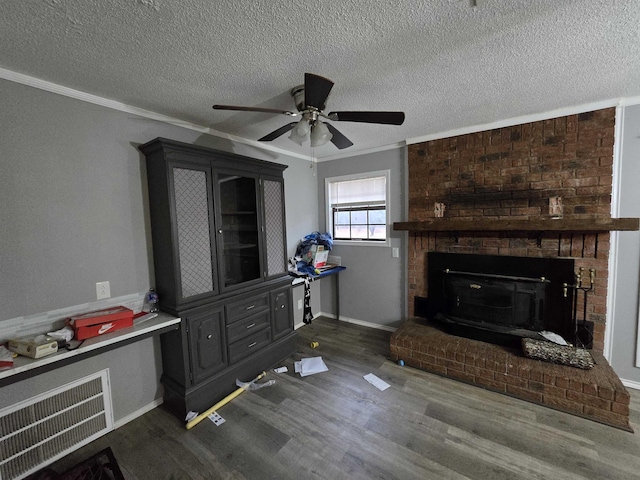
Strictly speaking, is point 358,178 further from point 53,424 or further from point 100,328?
point 53,424

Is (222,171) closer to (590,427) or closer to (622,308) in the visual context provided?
(590,427)

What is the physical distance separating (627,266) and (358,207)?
2644 mm

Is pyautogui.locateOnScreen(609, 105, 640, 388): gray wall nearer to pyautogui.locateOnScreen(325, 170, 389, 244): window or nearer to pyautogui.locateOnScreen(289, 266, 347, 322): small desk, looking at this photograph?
pyautogui.locateOnScreen(325, 170, 389, 244): window

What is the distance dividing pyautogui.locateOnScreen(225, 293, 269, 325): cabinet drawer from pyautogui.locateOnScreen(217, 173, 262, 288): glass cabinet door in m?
0.18

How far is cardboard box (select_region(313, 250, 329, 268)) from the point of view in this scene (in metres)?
3.42

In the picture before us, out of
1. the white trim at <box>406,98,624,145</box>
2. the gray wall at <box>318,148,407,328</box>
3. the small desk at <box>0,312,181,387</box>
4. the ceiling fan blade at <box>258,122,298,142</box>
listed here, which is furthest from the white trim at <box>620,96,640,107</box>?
the small desk at <box>0,312,181,387</box>

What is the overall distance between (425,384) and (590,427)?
1.10m

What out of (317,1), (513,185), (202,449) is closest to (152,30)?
(317,1)

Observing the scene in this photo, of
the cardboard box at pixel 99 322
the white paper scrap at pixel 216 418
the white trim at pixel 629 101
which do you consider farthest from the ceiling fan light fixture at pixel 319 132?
the white trim at pixel 629 101

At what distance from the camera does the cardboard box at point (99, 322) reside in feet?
5.17

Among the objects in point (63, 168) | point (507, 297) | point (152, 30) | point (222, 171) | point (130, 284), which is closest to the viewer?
point (152, 30)

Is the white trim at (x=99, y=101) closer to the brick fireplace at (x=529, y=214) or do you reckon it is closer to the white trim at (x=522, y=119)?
the white trim at (x=522, y=119)

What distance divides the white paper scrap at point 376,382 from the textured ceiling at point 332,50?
2474 mm

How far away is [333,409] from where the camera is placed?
2.06 metres
